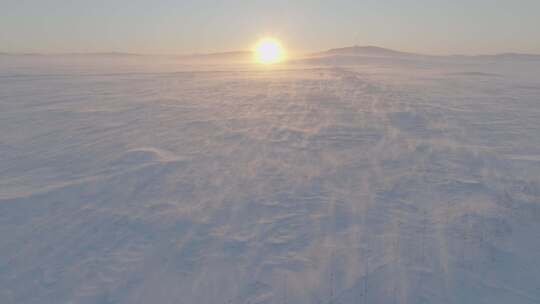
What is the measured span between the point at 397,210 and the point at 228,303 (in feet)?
9.65


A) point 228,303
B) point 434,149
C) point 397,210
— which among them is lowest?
point 228,303

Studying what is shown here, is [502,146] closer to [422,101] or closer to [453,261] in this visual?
[453,261]

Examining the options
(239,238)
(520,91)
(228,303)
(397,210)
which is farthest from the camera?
(520,91)

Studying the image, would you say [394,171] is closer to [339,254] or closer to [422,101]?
[339,254]

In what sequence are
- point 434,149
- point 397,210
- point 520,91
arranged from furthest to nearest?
point 520,91 → point 434,149 → point 397,210

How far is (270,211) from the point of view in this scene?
5344 mm

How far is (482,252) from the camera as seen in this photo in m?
4.31

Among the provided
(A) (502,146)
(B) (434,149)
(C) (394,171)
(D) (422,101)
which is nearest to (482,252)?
(C) (394,171)

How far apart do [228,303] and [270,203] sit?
2083 mm

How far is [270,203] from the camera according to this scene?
5566 millimetres

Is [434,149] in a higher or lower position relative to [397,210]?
higher

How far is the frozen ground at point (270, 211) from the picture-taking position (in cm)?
390

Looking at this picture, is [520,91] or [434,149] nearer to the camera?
[434,149]

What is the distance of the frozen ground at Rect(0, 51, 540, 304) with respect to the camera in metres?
3.90
